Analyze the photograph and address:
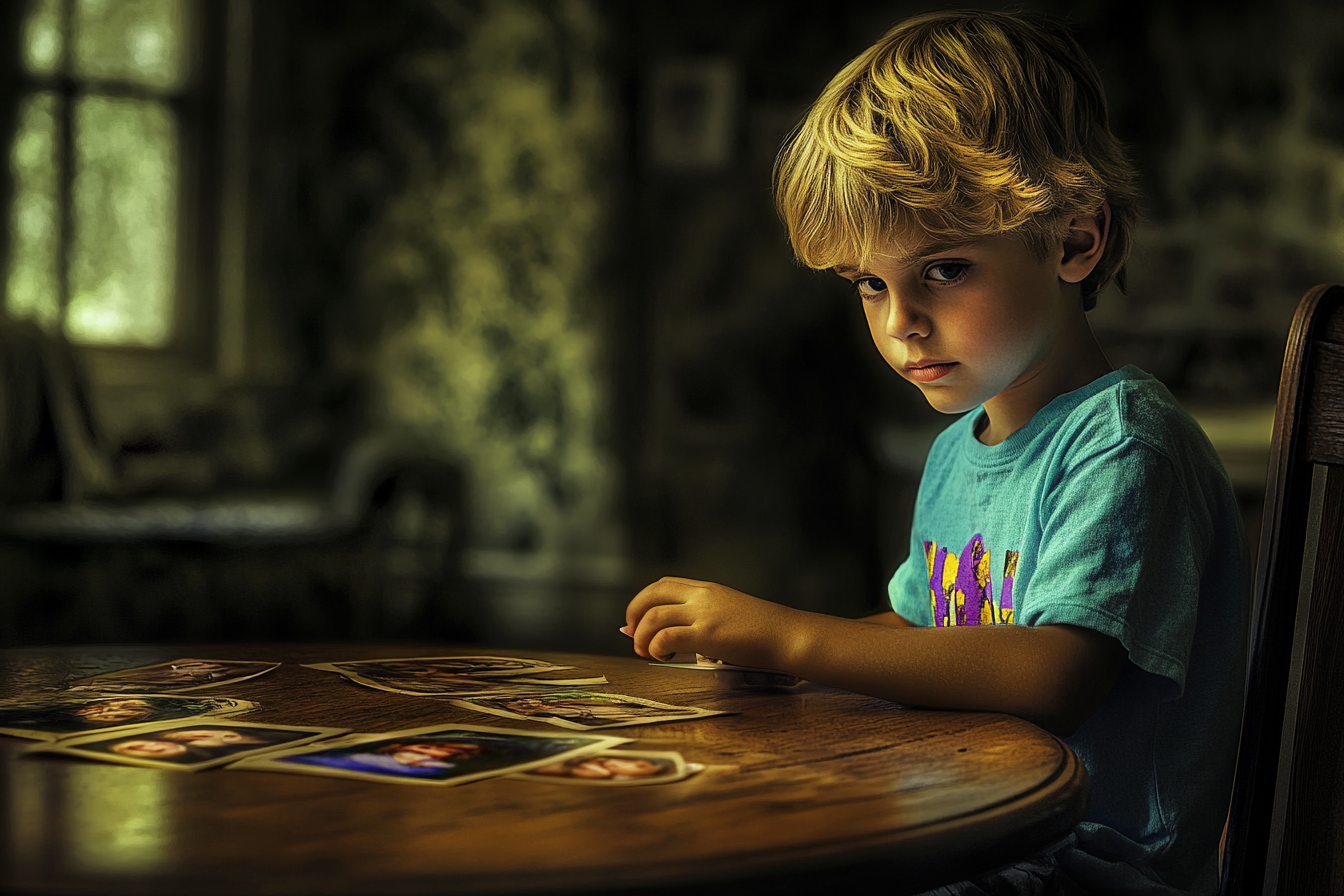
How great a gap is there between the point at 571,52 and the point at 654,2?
0.36m

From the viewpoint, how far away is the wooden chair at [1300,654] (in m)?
0.73

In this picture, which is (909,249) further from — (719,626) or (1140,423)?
(719,626)

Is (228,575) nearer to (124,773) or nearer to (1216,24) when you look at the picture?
(124,773)

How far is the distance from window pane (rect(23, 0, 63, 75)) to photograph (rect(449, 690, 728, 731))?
420cm

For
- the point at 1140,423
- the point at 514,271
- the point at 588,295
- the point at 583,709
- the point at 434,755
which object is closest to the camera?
the point at 434,755

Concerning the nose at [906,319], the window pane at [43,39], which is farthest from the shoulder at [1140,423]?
the window pane at [43,39]

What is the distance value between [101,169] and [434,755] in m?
4.29

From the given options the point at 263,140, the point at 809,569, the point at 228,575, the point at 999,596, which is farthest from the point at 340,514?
the point at 999,596

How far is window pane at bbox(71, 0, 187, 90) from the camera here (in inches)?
166

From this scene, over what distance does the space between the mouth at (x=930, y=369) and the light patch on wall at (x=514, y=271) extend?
3.57 meters

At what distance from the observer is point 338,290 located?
15.8 ft

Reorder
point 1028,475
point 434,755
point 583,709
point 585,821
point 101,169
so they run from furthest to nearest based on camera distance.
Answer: point 101,169 < point 1028,475 < point 583,709 < point 434,755 < point 585,821

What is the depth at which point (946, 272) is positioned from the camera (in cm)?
89

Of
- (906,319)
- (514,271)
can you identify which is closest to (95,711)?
(906,319)
